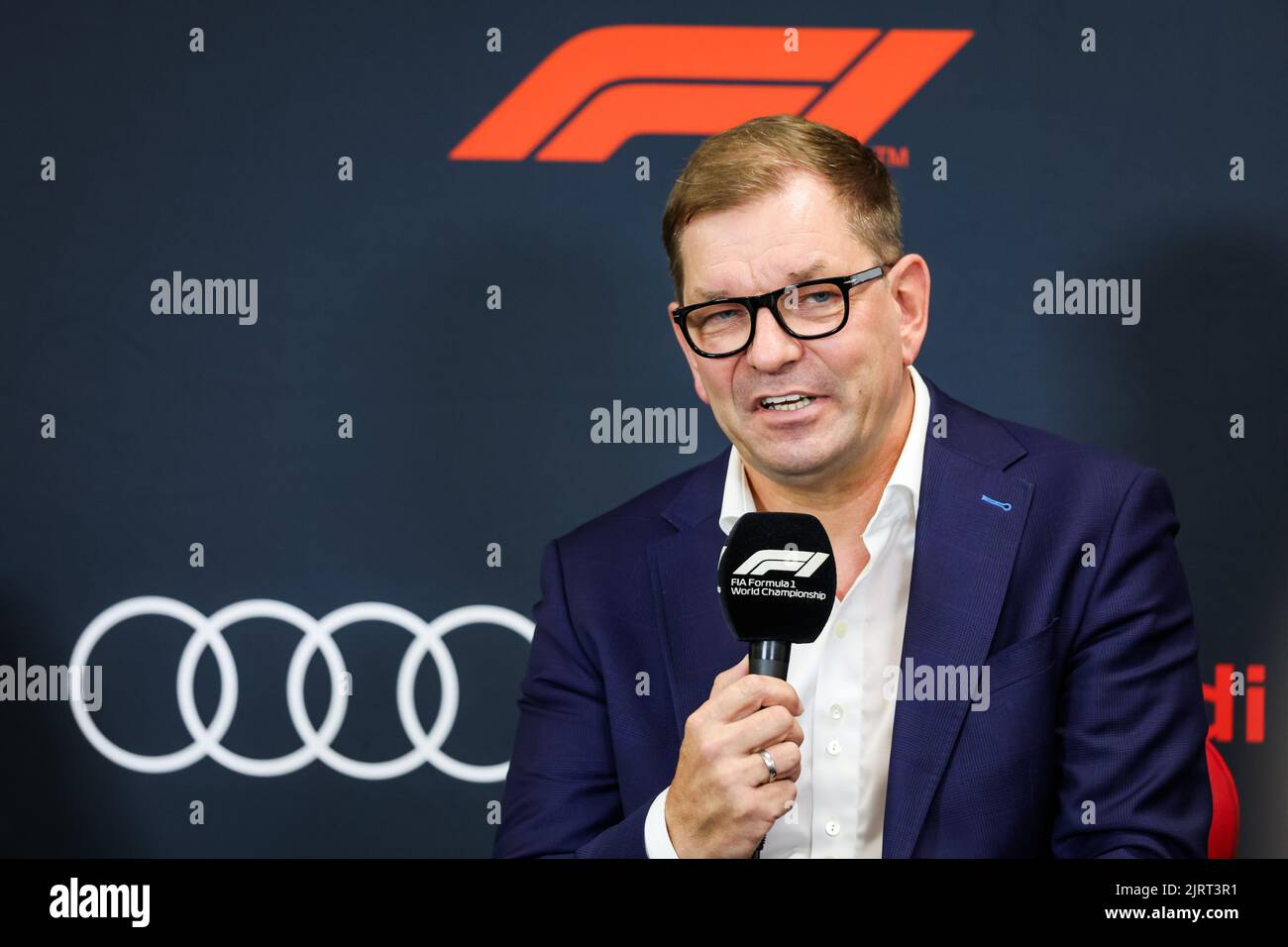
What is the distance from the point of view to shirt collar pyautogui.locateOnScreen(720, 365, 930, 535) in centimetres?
210

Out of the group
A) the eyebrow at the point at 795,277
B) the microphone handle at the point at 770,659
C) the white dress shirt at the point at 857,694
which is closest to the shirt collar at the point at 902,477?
the white dress shirt at the point at 857,694

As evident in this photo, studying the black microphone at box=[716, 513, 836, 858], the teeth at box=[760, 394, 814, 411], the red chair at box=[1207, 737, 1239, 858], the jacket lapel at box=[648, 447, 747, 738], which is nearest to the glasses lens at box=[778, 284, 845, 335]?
the teeth at box=[760, 394, 814, 411]

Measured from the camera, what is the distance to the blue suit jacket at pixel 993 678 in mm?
1913

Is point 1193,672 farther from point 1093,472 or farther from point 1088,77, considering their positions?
point 1088,77

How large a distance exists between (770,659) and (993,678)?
0.62 metres

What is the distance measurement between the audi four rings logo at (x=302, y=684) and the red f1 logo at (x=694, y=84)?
1124 mm

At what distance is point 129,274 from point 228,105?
469mm

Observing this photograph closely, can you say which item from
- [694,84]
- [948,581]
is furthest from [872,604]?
[694,84]

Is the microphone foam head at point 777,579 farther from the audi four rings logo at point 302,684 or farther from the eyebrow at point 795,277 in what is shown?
the audi four rings logo at point 302,684

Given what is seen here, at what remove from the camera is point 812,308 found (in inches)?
80.0

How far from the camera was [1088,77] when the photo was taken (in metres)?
2.96

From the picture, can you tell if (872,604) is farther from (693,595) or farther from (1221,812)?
(1221,812)

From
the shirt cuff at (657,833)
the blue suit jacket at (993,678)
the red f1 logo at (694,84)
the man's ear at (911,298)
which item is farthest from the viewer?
the red f1 logo at (694,84)

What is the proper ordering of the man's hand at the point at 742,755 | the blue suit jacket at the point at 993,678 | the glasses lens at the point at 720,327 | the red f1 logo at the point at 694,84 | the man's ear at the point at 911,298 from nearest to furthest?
the man's hand at the point at 742,755 → the blue suit jacket at the point at 993,678 → the glasses lens at the point at 720,327 → the man's ear at the point at 911,298 → the red f1 logo at the point at 694,84
